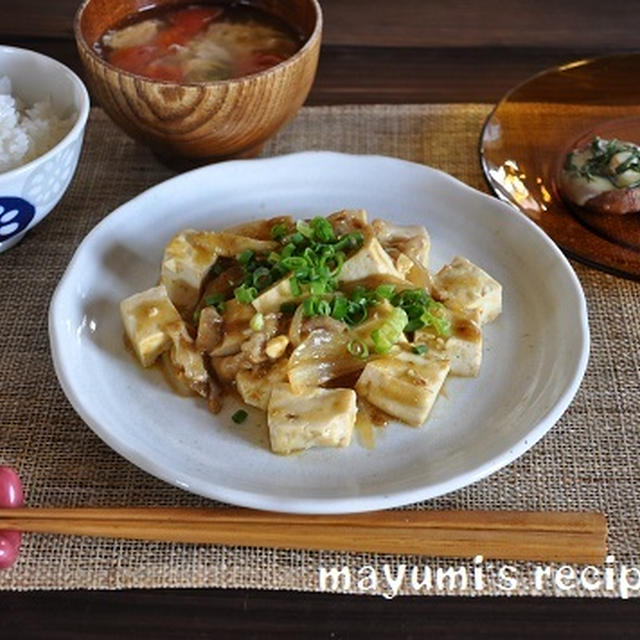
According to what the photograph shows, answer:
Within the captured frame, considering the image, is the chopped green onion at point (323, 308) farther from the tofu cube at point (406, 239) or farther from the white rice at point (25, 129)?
the white rice at point (25, 129)

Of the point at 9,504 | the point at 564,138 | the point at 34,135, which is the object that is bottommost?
the point at 9,504

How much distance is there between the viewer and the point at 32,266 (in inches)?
99.4

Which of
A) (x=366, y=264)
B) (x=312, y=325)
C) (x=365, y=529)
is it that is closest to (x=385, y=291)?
(x=366, y=264)

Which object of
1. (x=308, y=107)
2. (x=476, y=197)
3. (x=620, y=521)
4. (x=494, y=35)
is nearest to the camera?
(x=620, y=521)

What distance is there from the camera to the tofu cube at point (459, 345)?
2.08m

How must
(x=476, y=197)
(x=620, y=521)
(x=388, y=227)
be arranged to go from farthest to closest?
(x=476, y=197) → (x=388, y=227) → (x=620, y=521)

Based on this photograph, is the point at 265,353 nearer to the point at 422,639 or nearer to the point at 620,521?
the point at 422,639

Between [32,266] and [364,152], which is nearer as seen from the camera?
[32,266]

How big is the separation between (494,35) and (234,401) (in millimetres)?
1911

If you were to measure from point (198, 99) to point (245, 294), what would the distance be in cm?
61

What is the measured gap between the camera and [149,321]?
211 centimetres

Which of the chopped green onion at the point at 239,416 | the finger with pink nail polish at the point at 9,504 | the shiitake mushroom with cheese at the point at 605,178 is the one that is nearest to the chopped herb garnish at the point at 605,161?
the shiitake mushroom with cheese at the point at 605,178

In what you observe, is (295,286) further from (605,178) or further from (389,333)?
(605,178)

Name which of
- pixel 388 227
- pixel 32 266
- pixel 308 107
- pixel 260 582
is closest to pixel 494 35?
pixel 308 107
